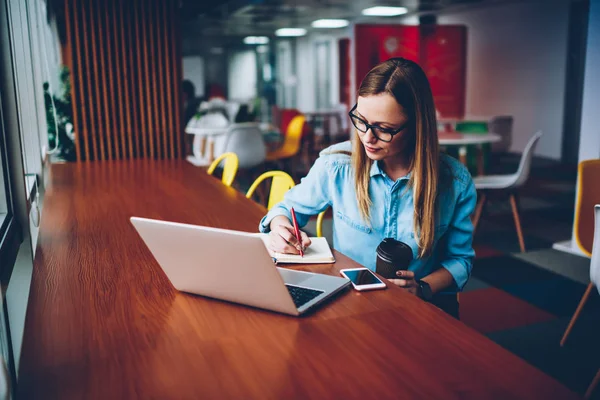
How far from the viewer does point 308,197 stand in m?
1.99

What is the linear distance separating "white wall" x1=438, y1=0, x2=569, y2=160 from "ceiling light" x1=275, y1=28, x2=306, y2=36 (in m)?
4.34

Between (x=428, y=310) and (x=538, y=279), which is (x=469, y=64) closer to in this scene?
(x=538, y=279)

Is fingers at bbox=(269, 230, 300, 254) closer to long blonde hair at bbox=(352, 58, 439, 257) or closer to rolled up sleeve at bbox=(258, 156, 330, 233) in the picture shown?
rolled up sleeve at bbox=(258, 156, 330, 233)

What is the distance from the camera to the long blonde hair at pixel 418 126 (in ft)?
5.42

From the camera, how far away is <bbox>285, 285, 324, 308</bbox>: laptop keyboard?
1.33 meters

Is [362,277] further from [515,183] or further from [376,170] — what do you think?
[515,183]

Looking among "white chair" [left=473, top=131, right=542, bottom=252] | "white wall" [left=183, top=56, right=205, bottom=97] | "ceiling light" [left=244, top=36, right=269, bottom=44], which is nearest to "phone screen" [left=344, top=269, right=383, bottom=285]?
"white chair" [left=473, top=131, right=542, bottom=252]

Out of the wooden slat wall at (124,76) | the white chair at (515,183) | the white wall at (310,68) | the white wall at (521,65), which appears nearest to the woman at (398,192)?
the wooden slat wall at (124,76)

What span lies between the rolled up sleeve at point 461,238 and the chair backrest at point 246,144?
13.7 feet

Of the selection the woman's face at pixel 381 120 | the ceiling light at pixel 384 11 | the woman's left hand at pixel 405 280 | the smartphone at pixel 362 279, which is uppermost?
the ceiling light at pixel 384 11

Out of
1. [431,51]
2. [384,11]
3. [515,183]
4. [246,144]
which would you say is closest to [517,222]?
[515,183]

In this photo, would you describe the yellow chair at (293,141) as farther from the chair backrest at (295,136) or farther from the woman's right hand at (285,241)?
the woman's right hand at (285,241)

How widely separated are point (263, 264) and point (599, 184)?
2.70 m

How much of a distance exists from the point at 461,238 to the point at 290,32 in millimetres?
14036
